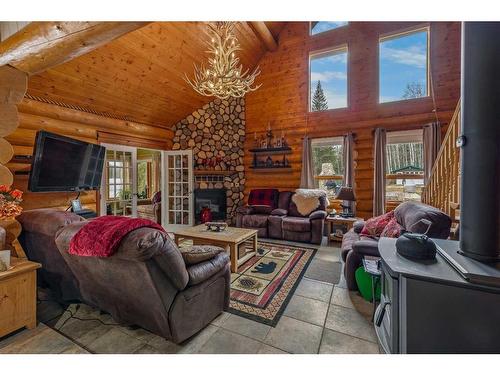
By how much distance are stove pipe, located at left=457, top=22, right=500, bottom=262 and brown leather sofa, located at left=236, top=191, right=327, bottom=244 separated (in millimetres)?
2804

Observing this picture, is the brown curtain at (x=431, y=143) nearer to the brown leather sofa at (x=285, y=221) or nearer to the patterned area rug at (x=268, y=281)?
the brown leather sofa at (x=285, y=221)

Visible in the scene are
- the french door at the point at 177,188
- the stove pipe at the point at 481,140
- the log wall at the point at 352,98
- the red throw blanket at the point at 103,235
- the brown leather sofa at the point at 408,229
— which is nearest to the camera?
the stove pipe at the point at 481,140

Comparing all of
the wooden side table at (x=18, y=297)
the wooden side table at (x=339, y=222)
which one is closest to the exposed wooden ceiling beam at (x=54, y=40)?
the wooden side table at (x=18, y=297)

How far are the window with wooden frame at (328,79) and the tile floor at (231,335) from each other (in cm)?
425

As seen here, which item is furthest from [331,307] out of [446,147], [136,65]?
[136,65]

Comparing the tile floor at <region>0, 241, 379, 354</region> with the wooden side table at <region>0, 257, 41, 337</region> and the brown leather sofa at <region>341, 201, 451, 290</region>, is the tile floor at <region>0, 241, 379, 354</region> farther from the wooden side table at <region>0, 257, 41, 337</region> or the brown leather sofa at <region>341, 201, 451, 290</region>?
the brown leather sofa at <region>341, 201, 451, 290</region>

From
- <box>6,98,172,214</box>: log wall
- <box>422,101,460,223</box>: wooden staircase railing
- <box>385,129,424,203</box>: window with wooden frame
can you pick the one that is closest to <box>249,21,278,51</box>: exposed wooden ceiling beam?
<box>6,98,172,214</box>: log wall

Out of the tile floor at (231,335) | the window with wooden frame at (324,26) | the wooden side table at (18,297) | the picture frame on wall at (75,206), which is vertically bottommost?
the tile floor at (231,335)

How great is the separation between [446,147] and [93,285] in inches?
166

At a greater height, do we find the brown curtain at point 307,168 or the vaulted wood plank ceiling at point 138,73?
the vaulted wood plank ceiling at point 138,73

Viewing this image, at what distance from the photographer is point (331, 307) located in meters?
2.09

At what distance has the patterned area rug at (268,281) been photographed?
2.03m

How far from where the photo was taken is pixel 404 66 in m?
4.54

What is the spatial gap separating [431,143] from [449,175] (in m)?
1.50
